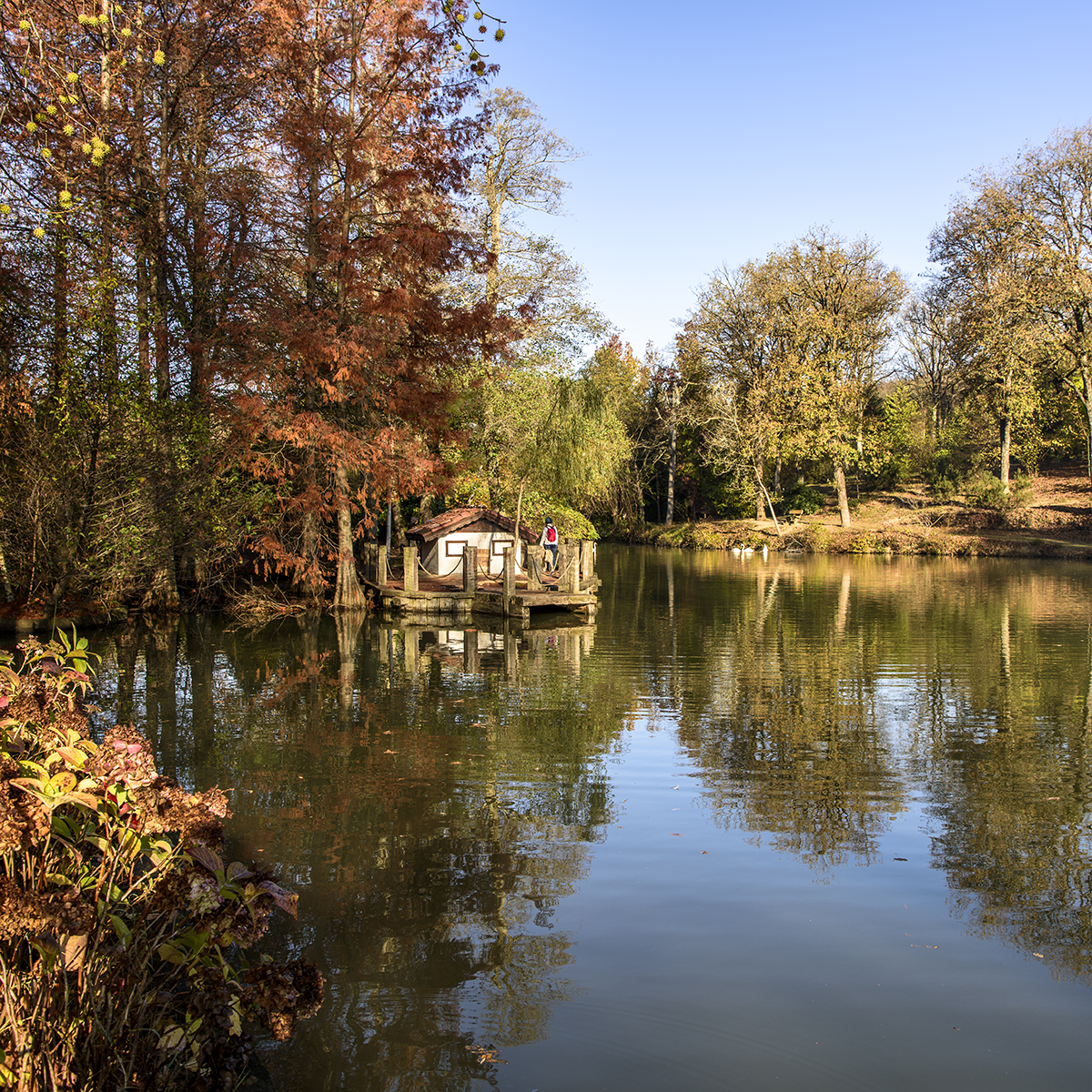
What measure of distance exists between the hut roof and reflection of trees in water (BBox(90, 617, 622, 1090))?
10.3m

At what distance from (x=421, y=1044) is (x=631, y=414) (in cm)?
5470

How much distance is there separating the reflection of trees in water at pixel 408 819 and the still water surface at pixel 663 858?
0.03 metres

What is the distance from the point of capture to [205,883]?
9.48 feet

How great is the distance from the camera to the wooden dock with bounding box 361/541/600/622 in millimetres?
21859

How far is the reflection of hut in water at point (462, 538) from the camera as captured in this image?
2639 centimetres

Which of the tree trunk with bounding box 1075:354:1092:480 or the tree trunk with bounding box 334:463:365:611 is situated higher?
the tree trunk with bounding box 1075:354:1092:480

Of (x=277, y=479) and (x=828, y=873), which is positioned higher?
(x=277, y=479)

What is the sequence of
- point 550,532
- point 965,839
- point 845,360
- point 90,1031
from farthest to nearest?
point 845,360 → point 550,532 → point 965,839 → point 90,1031

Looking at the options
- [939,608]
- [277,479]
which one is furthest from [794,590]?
[277,479]

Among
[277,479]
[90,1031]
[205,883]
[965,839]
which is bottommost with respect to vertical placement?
[965,839]

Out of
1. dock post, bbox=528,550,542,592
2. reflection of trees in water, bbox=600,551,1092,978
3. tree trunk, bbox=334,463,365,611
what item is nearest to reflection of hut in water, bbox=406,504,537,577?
dock post, bbox=528,550,542,592

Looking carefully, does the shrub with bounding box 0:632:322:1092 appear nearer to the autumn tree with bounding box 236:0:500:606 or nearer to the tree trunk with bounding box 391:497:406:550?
the autumn tree with bounding box 236:0:500:606

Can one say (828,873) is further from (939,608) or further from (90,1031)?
(939,608)

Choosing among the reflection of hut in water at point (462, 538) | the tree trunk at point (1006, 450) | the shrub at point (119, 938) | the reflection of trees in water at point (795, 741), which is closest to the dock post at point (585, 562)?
the reflection of hut in water at point (462, 538)
